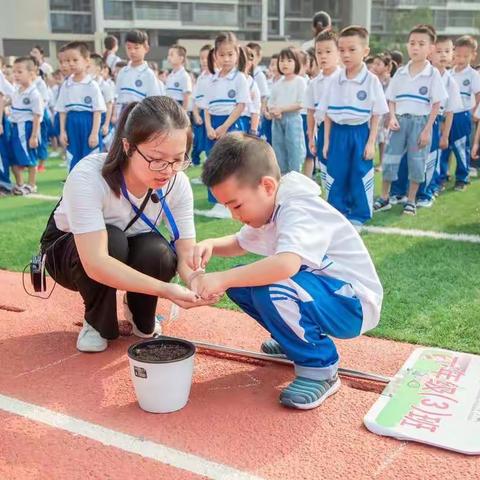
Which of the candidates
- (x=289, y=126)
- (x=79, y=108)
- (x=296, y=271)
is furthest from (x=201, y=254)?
(x=79, y=108)

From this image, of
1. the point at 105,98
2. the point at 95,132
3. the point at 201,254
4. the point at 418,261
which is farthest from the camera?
the point at 105,98

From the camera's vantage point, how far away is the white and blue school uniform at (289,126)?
25.3ft

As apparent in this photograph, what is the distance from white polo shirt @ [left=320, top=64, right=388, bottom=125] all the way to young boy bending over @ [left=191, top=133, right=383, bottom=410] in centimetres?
332

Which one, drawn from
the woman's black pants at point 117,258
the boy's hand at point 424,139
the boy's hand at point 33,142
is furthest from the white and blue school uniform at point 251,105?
the woman's black pants at point 117,258

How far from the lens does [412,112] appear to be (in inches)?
249

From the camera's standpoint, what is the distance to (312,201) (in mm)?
2518

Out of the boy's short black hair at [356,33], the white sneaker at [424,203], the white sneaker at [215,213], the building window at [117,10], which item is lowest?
the white sneaker at [215,213]

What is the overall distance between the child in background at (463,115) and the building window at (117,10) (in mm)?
49110

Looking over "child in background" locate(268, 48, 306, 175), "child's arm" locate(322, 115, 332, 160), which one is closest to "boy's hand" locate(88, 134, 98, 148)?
"child in background" locate(268, 48, 306, 175)

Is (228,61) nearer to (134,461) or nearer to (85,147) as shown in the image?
(85,147)

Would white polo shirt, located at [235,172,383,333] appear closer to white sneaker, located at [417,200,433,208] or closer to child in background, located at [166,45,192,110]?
white sneaker, located at [417,200,433,208]

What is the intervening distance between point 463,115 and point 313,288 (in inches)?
244

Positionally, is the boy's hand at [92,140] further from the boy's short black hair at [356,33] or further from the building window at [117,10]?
the building window at [117,10]

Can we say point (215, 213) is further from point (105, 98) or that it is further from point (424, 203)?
point (105, 98)
